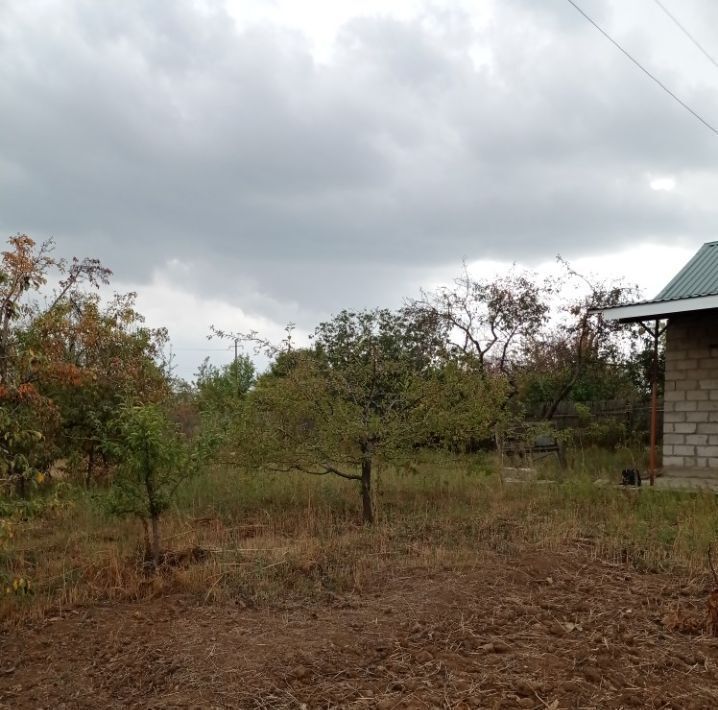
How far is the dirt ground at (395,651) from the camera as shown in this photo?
372 centimetres

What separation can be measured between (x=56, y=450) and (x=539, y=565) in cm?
652

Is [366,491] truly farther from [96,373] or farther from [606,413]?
[606,413]

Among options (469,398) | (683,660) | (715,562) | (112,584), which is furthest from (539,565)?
(112,584)

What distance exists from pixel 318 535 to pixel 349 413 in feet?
4.62

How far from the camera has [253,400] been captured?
27.5 ft

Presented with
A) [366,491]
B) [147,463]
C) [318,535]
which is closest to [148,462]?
[147,463]

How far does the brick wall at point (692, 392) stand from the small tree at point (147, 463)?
8252mm

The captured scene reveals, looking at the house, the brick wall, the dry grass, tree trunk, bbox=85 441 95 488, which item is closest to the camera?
the dry grass

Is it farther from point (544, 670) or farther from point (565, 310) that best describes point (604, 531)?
point (565, 310)

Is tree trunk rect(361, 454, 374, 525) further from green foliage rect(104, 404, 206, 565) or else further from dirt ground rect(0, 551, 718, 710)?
dirt ground rect(0, 551, 718, 710)

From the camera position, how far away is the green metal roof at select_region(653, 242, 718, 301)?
35.0 feet

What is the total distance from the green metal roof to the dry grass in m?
3.07

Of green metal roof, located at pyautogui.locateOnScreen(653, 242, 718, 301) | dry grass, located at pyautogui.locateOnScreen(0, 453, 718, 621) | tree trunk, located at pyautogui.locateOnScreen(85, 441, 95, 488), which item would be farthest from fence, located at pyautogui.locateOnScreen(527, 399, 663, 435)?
tree trunk, located at pyautogui.locateOnScreen(85, 441, 95, 488)

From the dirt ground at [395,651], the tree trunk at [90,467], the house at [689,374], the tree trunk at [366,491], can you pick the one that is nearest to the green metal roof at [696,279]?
the house at [689,374]
